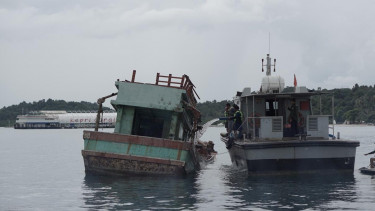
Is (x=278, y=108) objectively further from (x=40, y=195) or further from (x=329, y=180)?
(x=40, y=195)

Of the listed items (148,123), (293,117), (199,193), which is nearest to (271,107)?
(293,117)

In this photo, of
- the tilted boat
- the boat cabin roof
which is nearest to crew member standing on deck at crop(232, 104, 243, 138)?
the tilted boat

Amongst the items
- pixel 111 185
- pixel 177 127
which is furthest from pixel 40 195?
pixel 177 127

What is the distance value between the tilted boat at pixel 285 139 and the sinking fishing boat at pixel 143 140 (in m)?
2.71

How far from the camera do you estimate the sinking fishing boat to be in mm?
26812

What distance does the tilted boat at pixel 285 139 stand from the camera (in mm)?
25672

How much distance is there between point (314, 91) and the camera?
2819 cm

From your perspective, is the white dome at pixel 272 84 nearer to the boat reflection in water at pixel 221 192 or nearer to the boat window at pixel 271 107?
the boat window at pixel 271 107

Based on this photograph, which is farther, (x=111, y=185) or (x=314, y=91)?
(x=314, y=91)

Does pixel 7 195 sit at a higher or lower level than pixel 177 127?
lower

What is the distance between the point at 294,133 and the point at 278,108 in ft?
6.40

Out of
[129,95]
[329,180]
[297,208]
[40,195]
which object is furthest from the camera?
[129,95]

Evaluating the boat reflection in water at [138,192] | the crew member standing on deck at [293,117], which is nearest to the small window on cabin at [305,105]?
the crew member standing on deck at [293,117]

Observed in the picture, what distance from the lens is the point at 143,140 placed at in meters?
26.7
